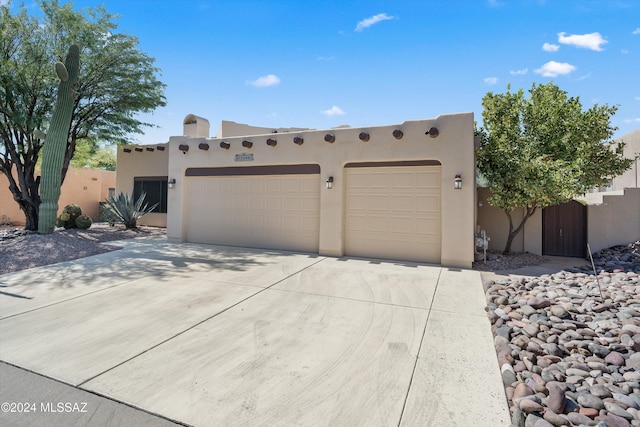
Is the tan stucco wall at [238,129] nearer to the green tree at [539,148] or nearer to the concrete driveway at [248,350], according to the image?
the green tree at [539,148]

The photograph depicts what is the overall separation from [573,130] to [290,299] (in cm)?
927

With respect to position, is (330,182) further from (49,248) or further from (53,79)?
(53,79)

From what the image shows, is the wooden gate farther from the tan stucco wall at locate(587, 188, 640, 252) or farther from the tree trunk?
the tree trunk

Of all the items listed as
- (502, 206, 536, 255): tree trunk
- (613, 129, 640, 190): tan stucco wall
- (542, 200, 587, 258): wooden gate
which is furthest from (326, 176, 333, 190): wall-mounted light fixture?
(613, 129, 640, 190): tan stucco wall

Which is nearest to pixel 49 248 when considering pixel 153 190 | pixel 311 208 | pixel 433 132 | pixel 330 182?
pixel 153 190

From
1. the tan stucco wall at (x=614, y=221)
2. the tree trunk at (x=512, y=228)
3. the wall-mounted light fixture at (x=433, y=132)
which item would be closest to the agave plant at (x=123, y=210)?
the wall-mounted light fixture at (x=433, y=132)

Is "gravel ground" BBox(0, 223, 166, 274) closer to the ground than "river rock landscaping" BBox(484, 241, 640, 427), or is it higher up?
higher up

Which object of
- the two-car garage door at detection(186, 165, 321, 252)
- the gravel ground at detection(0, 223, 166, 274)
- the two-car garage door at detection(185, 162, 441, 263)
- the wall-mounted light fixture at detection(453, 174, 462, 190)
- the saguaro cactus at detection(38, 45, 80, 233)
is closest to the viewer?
the gravel ground at detection(0, 223, 166, 274)

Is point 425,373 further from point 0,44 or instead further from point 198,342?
point 0,44

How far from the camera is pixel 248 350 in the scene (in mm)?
3598

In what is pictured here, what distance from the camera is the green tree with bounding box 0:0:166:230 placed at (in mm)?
11023

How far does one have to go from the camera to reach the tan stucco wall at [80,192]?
1669 centimetres

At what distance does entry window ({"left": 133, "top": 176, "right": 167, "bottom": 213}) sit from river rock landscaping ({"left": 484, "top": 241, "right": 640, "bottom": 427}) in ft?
46.7

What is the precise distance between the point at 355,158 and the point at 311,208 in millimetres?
2011
